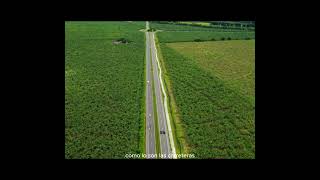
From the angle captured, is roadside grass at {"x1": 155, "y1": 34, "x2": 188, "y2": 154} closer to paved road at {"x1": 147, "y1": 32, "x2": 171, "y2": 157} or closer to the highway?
the highway

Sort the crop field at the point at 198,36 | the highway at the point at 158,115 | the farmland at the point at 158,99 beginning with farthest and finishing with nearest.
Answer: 1. the crop field at the point at 198,36
2. the farmland at the point at 158,99
3. the highway at the point at 158,115

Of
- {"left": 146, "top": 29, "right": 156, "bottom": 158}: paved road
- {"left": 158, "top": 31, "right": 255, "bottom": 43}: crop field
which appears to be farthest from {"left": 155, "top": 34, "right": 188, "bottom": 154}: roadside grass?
{"left": 158, "top": 31, "right": 255, "bottom": 43}: crop field

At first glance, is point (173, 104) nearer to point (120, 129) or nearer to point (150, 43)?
point (120, 129)

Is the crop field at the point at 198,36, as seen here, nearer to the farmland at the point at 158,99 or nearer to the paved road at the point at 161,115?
the farmland at the point at 158,99

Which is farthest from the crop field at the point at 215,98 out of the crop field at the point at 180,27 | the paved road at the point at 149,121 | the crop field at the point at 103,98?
the crop field at the point at 180,27

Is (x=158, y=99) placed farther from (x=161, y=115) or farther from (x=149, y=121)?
(x=149, y=121)

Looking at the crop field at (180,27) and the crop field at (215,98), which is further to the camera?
the crop field at (180,27)

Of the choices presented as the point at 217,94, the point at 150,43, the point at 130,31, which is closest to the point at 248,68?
the point at 217,94
